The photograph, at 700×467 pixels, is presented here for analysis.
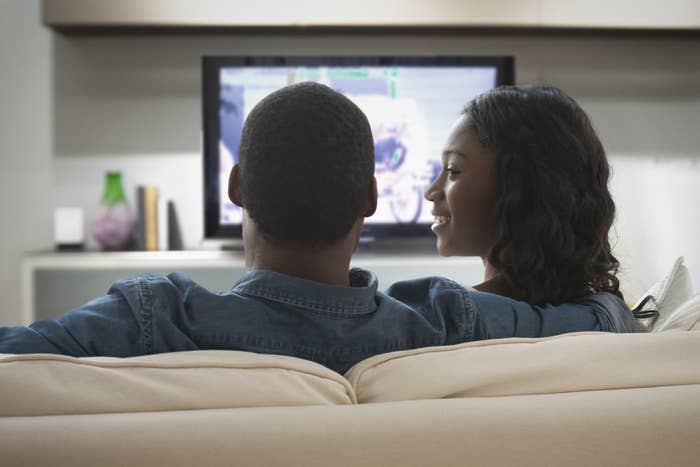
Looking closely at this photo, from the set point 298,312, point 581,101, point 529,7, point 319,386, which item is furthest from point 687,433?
point 581,101

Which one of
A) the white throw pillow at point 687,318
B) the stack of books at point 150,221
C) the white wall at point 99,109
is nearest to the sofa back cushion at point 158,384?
the white throw pillow at point 687,318

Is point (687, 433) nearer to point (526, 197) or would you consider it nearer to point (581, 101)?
point (526, 197)

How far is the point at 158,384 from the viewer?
684mm

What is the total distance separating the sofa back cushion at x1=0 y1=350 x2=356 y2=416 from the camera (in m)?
0.66

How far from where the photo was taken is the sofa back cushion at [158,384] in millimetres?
657

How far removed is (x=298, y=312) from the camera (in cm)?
90

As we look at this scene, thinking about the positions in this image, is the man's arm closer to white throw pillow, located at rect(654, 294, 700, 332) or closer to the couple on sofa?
the couple on sofa

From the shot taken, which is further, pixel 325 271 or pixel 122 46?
pixel 122 46

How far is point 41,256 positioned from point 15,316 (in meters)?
0.55

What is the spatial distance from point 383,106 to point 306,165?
109 inches

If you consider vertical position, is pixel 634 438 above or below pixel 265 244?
below

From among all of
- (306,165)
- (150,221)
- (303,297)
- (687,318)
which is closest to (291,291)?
(303,297)

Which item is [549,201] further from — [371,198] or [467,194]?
[371,198]

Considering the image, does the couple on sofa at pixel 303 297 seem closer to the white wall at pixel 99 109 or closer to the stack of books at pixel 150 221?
the stack of books at pixel 150 221
